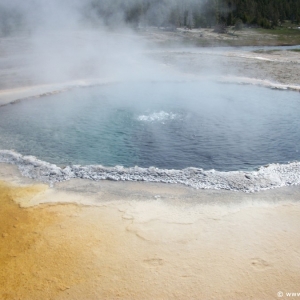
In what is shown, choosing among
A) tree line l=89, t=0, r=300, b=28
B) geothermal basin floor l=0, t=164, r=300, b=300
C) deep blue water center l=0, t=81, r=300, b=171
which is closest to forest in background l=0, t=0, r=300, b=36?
tree line l=89, t=0, r=300, b=28

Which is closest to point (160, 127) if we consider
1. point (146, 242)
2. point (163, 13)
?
point (146, 242)

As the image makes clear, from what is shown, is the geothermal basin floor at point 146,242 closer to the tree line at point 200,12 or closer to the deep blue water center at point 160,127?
the deep blue water center at point 160,127

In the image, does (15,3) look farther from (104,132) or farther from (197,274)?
(197,274)

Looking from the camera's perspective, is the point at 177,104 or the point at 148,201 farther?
the point at 177,104

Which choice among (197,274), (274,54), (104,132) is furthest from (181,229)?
(274,54)

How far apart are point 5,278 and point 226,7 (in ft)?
82.7

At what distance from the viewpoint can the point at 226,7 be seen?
2447 cm

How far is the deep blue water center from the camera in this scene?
4.96m

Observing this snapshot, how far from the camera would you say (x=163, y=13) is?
20.2 metres

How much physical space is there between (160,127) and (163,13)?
52.6ft

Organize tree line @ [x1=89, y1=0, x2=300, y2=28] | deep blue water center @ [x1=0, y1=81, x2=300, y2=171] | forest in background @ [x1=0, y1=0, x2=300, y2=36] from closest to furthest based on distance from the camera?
deep blue water center @ [x1=0, y1=81, x2=300, y2=171]
forest in background @ [x1=0, y1=0, x2=300, y2=36]
tree line @ [x1=89, y1=0, x2=300, y2=28]

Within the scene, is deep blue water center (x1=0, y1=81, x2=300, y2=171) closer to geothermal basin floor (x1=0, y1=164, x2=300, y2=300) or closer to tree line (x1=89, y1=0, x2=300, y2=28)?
geothermal basin floor (x1=0, y1=164, x2=300, y2=300)

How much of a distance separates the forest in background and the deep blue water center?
4.94 m

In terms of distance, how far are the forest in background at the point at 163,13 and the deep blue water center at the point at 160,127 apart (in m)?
4.94
